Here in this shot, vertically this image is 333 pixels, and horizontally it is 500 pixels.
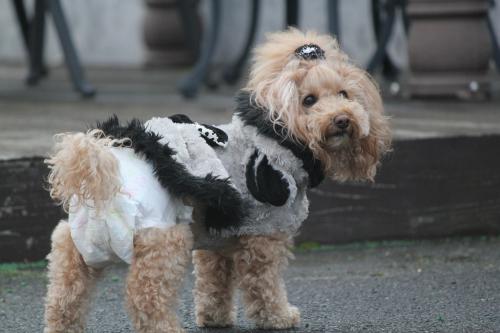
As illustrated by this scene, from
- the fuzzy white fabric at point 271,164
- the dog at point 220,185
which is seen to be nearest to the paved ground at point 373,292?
the dog at point 220,185

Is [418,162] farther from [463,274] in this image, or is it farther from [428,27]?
[428,27]

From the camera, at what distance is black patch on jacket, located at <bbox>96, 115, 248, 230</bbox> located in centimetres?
350

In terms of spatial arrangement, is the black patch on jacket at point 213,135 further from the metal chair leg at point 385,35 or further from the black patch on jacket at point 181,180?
the metal chair leg at point 385,35

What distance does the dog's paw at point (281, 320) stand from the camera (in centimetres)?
393

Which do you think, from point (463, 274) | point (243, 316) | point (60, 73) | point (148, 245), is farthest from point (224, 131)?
point (60, 73)

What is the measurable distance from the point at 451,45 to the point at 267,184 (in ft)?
11.3

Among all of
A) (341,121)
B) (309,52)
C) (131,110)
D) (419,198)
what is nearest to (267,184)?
(341,121)

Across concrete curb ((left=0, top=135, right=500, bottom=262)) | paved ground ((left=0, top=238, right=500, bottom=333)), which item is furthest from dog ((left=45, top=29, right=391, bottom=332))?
concrete curb ((left=0, top=135, right=500, bottom=262))

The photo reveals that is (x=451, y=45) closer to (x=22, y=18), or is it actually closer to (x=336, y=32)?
(x=336, y=32)

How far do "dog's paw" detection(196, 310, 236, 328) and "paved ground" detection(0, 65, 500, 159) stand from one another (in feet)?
3.99

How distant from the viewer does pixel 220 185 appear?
3.54 meters

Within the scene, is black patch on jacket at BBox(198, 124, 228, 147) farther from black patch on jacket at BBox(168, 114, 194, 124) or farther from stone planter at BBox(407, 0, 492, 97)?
stone planter at BBox(407, 0, 492, 97)

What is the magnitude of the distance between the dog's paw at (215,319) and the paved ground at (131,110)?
1.22 m

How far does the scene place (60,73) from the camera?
33.3 feet
